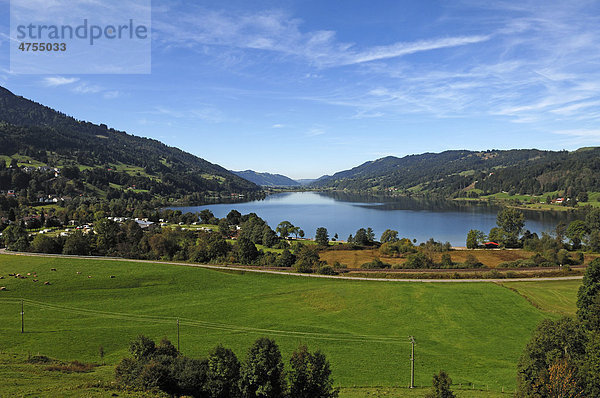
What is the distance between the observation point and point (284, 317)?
3794cm

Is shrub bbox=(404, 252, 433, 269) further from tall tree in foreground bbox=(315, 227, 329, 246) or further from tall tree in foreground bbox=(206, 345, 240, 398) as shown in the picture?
tall tree in foreground bbox=(206, 345, 240, 398)

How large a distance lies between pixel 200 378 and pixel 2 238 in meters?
78.2

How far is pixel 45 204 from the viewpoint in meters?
130

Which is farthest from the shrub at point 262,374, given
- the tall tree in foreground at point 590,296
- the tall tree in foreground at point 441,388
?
the tall tree in foreground at point 590,296

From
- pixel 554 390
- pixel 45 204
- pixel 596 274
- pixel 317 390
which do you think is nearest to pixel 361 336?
pixel 317 390

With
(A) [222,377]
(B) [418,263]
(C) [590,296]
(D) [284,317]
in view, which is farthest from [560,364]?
(B) [418,263]

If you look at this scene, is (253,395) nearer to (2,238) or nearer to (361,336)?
(361,336)

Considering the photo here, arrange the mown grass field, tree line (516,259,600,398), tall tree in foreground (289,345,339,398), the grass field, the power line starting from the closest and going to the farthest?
tree line (516,259,600,398), tall tree in foreground (289,345,339,398), the mown grass field, the power line, the grass field

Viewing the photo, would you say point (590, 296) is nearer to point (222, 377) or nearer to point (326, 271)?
point (222, 377)

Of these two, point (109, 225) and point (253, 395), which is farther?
point (109, 225)

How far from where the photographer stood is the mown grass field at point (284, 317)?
28.0 metres

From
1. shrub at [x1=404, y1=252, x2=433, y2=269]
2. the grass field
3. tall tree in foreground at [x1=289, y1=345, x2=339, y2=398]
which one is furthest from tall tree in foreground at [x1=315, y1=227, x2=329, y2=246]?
tall tree in foreground at [x1=289, y1=345, x2=339, y2=398]

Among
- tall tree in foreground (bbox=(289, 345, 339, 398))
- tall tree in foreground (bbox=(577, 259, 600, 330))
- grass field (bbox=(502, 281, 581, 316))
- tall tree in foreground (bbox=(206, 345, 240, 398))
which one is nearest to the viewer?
tall tree in foreground (bbox=(206, 345, 240, 398))

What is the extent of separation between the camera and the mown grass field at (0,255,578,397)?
2796 cm
